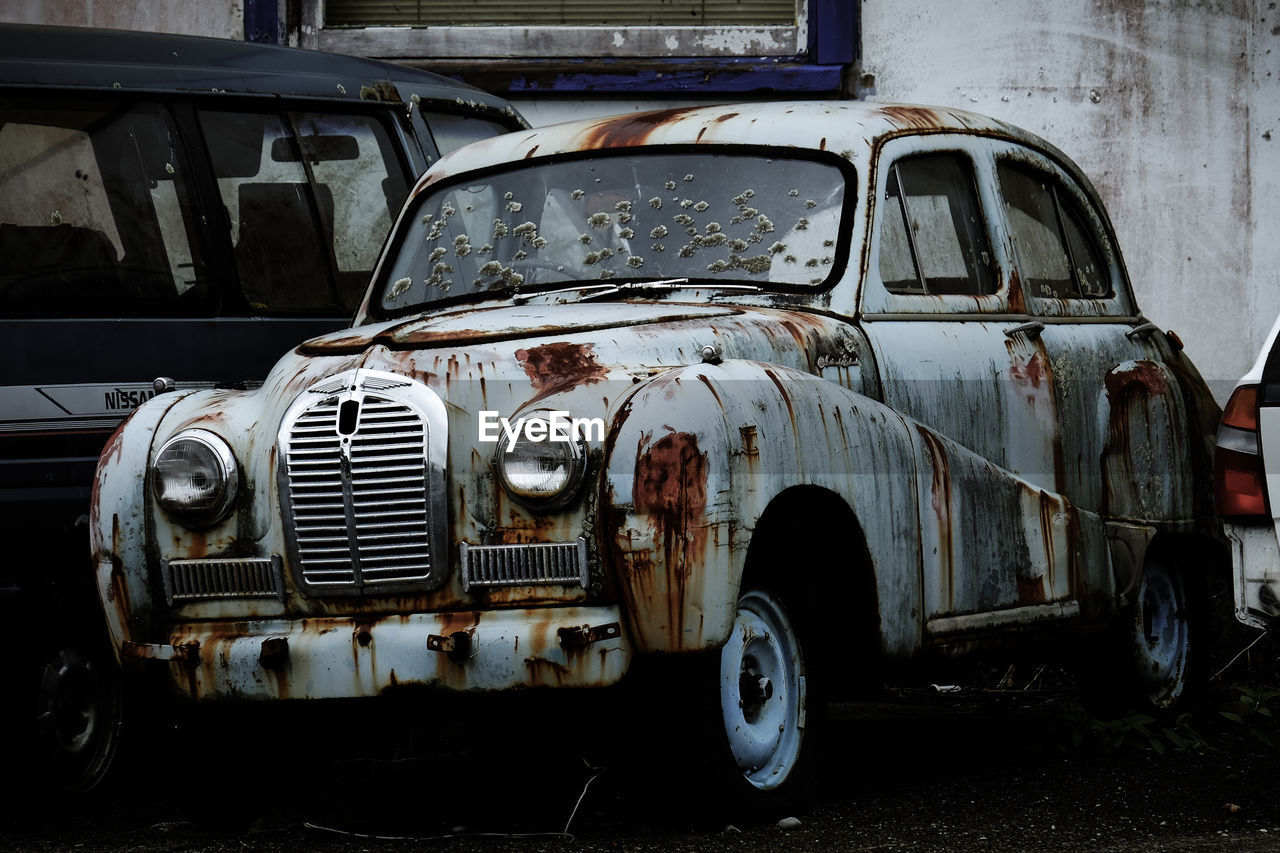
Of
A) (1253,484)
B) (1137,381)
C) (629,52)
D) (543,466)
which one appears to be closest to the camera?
(543,466)

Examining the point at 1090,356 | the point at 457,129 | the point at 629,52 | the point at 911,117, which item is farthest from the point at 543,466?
the point at 629,52

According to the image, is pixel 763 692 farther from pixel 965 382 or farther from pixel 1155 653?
pixel 1155 653

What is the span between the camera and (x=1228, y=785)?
5.80 m

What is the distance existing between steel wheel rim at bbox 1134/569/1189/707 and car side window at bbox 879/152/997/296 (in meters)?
1.34

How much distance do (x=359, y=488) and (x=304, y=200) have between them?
102 inches

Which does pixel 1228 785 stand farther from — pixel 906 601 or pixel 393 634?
pixel 393 634

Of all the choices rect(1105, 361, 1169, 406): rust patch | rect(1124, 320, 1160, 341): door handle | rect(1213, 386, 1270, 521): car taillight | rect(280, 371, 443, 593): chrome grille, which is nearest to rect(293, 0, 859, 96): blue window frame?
rect(1124, 320, 1160, 341): door handle

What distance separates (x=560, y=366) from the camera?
16.1ft

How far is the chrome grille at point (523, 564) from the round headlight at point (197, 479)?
2.18 feet

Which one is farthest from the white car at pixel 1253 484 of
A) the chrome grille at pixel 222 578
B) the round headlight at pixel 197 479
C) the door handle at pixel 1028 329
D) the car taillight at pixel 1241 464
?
the round headlight at pixel 197 479

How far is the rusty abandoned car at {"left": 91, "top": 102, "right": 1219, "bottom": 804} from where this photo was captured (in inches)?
185

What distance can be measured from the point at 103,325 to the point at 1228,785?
358cm

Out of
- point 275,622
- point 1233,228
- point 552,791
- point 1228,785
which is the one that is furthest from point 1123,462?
point 1233,228

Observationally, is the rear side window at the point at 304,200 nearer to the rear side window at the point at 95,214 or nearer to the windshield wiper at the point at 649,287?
the rear side window at the point at 95,214
